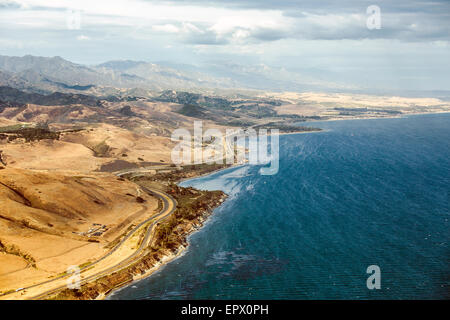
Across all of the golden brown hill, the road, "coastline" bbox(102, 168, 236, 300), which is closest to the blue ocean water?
"coastline" bbox(102, 168, 236, 300)

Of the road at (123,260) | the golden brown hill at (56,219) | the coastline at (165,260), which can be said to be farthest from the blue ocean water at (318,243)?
the golden brown hill at (56,219)

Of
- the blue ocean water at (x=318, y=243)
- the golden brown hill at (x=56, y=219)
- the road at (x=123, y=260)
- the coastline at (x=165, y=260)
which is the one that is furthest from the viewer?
the golden brown hill at (x=56, y=219)

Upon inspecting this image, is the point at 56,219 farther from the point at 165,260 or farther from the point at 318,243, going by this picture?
the point at 318,243

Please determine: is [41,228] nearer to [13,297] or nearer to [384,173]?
[13,297]

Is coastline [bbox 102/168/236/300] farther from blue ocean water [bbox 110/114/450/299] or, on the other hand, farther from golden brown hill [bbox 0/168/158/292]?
golden brown hill [bbox 0/168/158/292]

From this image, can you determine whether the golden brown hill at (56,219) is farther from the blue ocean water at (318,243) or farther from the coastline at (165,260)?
the blue ocean water at (318,243)

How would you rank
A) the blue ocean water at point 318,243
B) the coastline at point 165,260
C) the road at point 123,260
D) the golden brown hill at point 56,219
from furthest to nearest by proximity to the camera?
the golden brown hill at point 56,219, the coastline at point 165,260, the blue ocean water at point 318,243, the road at point 123,260

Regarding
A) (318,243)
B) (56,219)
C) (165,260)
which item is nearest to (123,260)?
(165,260)
